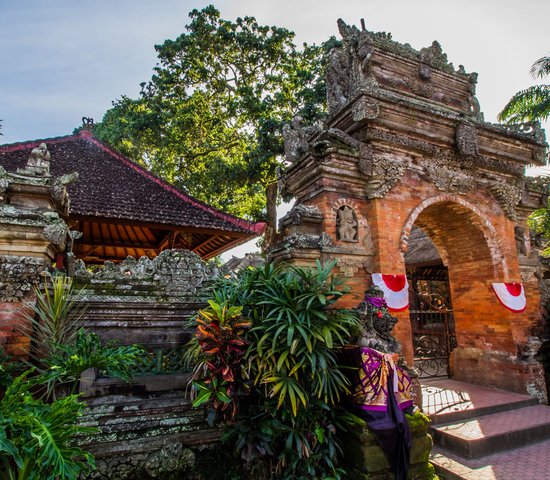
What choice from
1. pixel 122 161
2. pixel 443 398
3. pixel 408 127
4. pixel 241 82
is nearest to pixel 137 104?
pixel 241 82

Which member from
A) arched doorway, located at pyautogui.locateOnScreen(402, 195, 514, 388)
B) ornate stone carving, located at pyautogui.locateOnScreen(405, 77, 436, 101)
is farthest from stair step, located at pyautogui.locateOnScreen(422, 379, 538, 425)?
ornate stone carving, located at pyautogui.locateOnScreen(405, 77, 436, 101)

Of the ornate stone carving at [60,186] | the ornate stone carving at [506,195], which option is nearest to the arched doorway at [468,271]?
the ornate stone carving at [506,195]

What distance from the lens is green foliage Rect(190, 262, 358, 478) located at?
3291mm

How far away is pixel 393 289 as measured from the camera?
18.4 ft

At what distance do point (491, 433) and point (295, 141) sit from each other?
529cm

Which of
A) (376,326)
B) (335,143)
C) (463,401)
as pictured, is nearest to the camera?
(376,326)

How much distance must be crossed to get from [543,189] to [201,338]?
863 centimetres

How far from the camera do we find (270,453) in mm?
3262

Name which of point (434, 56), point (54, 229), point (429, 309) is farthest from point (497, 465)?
point (434, 56)

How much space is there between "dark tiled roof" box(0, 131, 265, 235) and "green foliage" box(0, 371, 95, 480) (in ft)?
16.7

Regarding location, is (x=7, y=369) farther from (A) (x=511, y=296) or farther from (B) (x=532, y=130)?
(B) (x=532, y=130)

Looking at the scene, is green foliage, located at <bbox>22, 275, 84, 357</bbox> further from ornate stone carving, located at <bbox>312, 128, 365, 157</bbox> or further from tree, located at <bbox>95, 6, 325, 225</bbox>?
tree, located at <bbox>95, 6, 325, 225</bbox>

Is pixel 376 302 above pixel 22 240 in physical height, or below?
below

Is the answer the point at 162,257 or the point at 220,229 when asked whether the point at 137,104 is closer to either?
the point at 220,229
